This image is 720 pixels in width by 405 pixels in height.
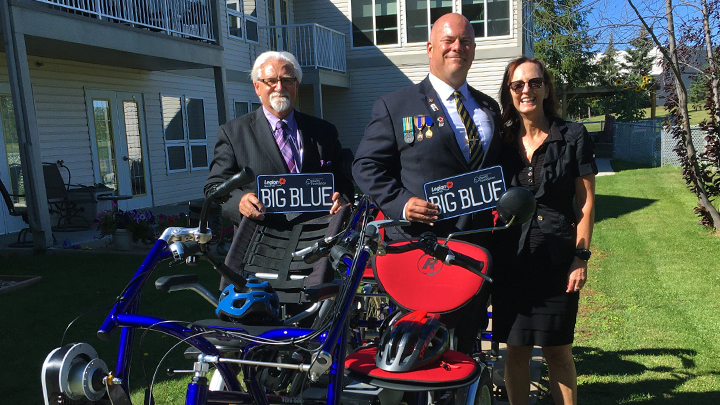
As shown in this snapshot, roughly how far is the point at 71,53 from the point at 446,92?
9491mm

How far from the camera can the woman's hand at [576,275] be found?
288 cm

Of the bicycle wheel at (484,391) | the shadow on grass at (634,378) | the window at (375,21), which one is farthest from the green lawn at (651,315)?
the window at (375,21)

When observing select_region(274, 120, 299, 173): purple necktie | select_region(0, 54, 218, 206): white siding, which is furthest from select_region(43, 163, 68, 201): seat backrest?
select_region(274, 120, 299, 173): purple necktie

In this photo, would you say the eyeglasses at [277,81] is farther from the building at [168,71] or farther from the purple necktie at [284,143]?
the building at [168,71]

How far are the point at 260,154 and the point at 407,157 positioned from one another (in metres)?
0.96

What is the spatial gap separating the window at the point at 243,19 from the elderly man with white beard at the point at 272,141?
45.4 ft

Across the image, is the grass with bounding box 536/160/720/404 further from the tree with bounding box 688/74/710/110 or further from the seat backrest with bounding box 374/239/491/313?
the tree with bounding box 688/74/710/110

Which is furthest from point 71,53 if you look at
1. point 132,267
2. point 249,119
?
point 249,119

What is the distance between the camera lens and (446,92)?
9.83 ft

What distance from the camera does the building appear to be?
30.1ft

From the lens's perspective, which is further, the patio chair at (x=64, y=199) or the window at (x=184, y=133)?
the window at (x=184, y=133)

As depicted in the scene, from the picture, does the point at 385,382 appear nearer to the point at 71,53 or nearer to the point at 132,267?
the point at 132,267

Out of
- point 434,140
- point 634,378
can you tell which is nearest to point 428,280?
point 434,140

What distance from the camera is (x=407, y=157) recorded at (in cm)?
291
